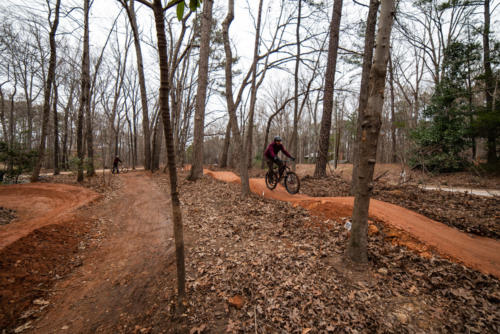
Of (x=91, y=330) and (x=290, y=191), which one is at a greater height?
(x=290, y=191)

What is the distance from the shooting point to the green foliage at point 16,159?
9617mm

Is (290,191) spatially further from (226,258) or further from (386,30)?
(386,30)

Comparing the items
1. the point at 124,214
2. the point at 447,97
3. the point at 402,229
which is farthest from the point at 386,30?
the point at 447,97

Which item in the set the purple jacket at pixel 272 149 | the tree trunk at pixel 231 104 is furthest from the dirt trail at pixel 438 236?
the purple jacket at pixel 272 149

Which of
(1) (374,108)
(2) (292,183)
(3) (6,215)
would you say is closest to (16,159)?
(3) (6,215)

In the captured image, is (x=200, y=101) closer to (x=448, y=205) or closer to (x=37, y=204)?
(x=37, y=204)

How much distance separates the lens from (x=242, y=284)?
3023mm

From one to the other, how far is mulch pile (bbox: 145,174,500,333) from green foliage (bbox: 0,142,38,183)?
1171 cm

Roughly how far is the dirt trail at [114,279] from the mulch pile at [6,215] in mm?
1752

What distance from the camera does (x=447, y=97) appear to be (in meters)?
13.1

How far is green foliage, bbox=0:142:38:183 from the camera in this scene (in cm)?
962

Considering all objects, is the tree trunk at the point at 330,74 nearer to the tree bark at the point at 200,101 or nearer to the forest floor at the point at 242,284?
the forest floor at the point at 242,284

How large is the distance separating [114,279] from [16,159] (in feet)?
38.1

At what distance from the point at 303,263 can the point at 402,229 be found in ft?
7.13
